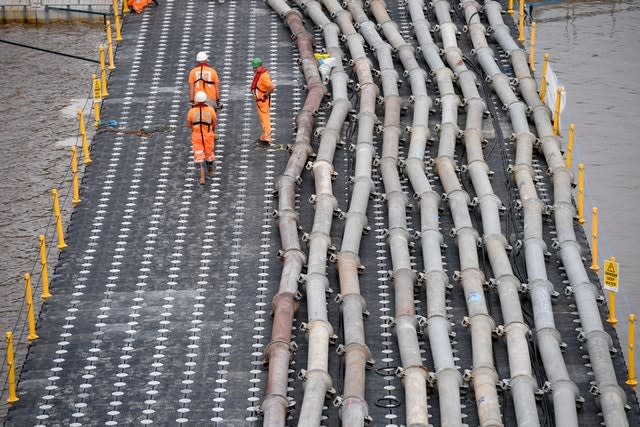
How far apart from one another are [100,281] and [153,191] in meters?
2.60

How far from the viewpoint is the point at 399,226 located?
20.6 metres

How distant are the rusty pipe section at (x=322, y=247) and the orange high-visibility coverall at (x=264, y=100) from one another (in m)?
0.82

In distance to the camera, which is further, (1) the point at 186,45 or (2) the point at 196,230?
(1) the point at 186,45

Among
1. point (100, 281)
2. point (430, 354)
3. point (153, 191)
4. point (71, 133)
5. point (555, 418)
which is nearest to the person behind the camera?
point (555, 418)

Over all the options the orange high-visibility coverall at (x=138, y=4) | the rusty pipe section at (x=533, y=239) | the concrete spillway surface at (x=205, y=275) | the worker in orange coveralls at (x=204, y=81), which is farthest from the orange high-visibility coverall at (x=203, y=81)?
the orange high-visibility coverall at (x=138, y=4)

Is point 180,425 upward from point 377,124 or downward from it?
downward

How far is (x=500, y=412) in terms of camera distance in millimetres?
17234

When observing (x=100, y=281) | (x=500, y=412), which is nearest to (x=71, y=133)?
(x=100, y=281)

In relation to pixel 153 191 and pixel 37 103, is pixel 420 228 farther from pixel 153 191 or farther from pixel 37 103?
pixel 37 103

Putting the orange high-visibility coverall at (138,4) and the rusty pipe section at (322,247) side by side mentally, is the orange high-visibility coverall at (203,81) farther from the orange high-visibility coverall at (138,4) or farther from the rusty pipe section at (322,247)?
the orange high-visibility coverall at (138,4)

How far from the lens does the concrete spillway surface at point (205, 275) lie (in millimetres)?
17750

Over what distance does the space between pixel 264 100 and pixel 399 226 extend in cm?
360

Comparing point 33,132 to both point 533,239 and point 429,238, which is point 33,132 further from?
point 533,239

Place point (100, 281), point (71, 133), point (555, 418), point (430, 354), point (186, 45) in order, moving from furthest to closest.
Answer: point (71, 133)
point (186, 45)
point (100, 281)
point (430, 354)
point (555, 418)
